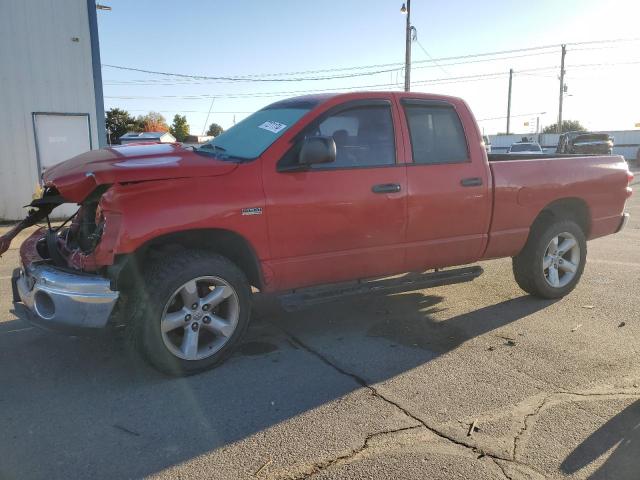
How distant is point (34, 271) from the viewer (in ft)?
12.4

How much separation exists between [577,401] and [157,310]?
2888mm

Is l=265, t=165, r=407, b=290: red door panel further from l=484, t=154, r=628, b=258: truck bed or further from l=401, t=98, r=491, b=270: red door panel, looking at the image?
l=484, t=154, r=628, b=258: truck bed

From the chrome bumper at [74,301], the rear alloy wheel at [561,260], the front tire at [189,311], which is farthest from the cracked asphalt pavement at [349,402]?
the rear alloy wheel at [561,260]

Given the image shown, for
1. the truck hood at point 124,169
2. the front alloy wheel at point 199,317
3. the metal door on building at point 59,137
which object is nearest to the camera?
the truck hood at point 124,169

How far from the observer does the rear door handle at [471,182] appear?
4.83 metres

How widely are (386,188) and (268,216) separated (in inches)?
42.3

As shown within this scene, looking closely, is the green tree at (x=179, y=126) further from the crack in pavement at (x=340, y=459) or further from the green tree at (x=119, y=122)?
the crack in pavement at (x=340, y=459)

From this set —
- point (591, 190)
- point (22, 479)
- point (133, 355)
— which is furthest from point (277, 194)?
point (591, 190)

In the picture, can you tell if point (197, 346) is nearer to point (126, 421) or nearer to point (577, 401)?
point (126, 421)

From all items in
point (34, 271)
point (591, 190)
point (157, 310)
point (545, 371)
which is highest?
point (591, 190)

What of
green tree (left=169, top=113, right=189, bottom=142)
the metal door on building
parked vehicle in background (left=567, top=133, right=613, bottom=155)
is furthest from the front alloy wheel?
green tree (left=169, top=113, right=189, bottom=142)

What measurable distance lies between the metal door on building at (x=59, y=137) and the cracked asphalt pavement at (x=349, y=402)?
8688mm

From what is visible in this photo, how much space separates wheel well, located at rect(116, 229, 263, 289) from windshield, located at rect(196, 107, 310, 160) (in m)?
0.66

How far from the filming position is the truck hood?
3.54 metres
